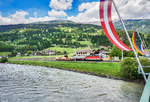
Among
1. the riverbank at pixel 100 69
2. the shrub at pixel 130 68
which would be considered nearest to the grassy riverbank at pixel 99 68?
the riverbank at pixel 100 69

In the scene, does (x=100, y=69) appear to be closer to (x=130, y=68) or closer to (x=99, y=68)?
(x=99, y=68)

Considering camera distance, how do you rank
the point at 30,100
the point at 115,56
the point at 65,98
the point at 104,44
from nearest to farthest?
1. the point at 30,100
2. the point at 65,98
3. the point at 115,56
4. the point at 104,44

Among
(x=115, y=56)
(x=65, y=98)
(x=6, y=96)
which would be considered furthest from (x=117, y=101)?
(x=115, y=56)

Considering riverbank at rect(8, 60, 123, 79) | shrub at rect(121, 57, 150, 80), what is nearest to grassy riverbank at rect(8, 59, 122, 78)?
riverbank at rect(8, 60, 123, 79)

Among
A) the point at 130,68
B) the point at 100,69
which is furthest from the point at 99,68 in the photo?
the point at 130,68

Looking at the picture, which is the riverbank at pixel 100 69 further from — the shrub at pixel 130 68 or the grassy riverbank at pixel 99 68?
the shrub at pixel 130 68

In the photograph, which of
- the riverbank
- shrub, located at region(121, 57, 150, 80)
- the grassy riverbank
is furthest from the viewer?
the grassy riverbank

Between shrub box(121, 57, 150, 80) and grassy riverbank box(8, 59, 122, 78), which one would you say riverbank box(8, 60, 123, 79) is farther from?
shrub box(121, 57, 150, 80)

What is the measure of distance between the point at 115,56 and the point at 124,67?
4524cm


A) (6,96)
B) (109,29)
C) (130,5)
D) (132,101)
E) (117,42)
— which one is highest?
(130,5)

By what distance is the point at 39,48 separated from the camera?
601 ft

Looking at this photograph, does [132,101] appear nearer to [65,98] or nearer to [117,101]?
[117,101]

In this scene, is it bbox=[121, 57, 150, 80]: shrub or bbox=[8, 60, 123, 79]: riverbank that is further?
bbox=[8, 60, 123, 79]: riverbank

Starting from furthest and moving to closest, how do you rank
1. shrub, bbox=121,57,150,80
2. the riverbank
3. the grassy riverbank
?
the grassy riverbank < the riverbank < shrub, bbox=121,57,150,80
